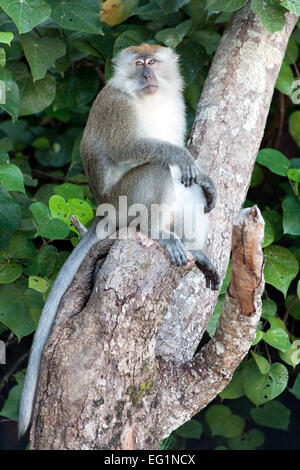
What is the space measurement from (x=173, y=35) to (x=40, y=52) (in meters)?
1.08

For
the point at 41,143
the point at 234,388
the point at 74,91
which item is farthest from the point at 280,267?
the point at 41,143

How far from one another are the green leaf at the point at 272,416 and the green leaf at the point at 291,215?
6.07 feet

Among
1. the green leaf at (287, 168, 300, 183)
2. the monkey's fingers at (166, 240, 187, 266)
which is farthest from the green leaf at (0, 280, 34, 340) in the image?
the green leaf at (287, 168, 300, 183)

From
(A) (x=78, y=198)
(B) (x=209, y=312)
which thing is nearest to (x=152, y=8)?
(A) (x=78, y=198)

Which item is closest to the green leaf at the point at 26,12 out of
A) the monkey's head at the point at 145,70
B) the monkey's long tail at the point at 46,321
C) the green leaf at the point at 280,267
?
the monkey's head at the point at 145,70

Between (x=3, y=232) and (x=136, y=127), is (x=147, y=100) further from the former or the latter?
(x=3, y=232)

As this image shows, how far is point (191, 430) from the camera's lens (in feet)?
18.4

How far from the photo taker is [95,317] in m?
3.24

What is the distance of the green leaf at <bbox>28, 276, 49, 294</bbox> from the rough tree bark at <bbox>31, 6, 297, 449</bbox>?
29.9 inches

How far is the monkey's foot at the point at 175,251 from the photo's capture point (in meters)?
3.66

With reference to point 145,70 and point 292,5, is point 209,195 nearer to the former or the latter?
point 145,70

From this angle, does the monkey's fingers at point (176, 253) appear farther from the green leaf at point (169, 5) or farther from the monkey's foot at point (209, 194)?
the green leaf at point (169, 5)

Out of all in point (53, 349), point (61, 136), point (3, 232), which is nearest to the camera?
point (53, 349)

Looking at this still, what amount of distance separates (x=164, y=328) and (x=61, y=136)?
142 inches
